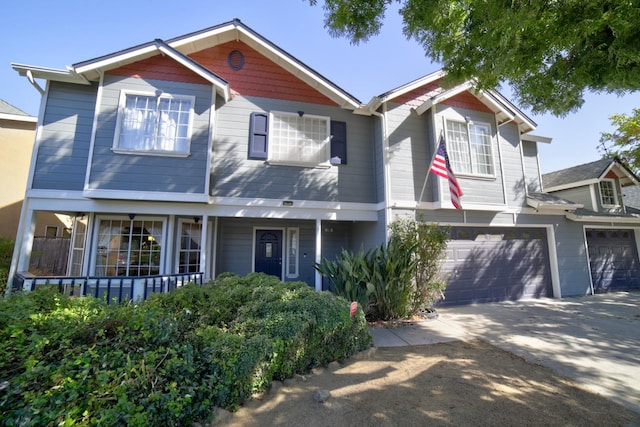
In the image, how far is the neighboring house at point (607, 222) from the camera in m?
10.3

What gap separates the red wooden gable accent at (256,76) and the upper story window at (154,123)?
63.3 inches

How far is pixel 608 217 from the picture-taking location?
1016 centimetres

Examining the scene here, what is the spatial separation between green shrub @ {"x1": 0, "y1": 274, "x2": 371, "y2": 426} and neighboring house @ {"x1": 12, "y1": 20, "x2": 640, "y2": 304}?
12.7 ft

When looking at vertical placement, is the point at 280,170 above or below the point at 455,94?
below

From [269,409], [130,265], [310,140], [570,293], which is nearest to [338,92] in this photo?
[310,140]

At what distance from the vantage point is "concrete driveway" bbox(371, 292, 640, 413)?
12.7 ft

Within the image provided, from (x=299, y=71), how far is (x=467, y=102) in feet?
18.2

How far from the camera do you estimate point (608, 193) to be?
11453 mm

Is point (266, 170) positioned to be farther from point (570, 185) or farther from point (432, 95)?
point (570, 185)

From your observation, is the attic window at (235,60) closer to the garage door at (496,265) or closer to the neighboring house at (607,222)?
the garage door at (496,265)

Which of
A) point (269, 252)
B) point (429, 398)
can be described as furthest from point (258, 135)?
point (429, 398)

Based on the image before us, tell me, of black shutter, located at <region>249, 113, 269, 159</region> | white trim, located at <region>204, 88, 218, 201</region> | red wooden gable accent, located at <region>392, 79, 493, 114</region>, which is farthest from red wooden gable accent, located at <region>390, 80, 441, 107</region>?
white trim, located at <region>204, 88, 218, 201</region>

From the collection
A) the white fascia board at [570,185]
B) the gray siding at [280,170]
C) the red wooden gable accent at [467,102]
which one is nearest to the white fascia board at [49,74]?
the gray siding at [280,170]

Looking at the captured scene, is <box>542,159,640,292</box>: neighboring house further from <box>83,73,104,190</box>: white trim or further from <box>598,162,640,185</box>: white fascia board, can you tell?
<box>83,73,104,190</box>: white trim
